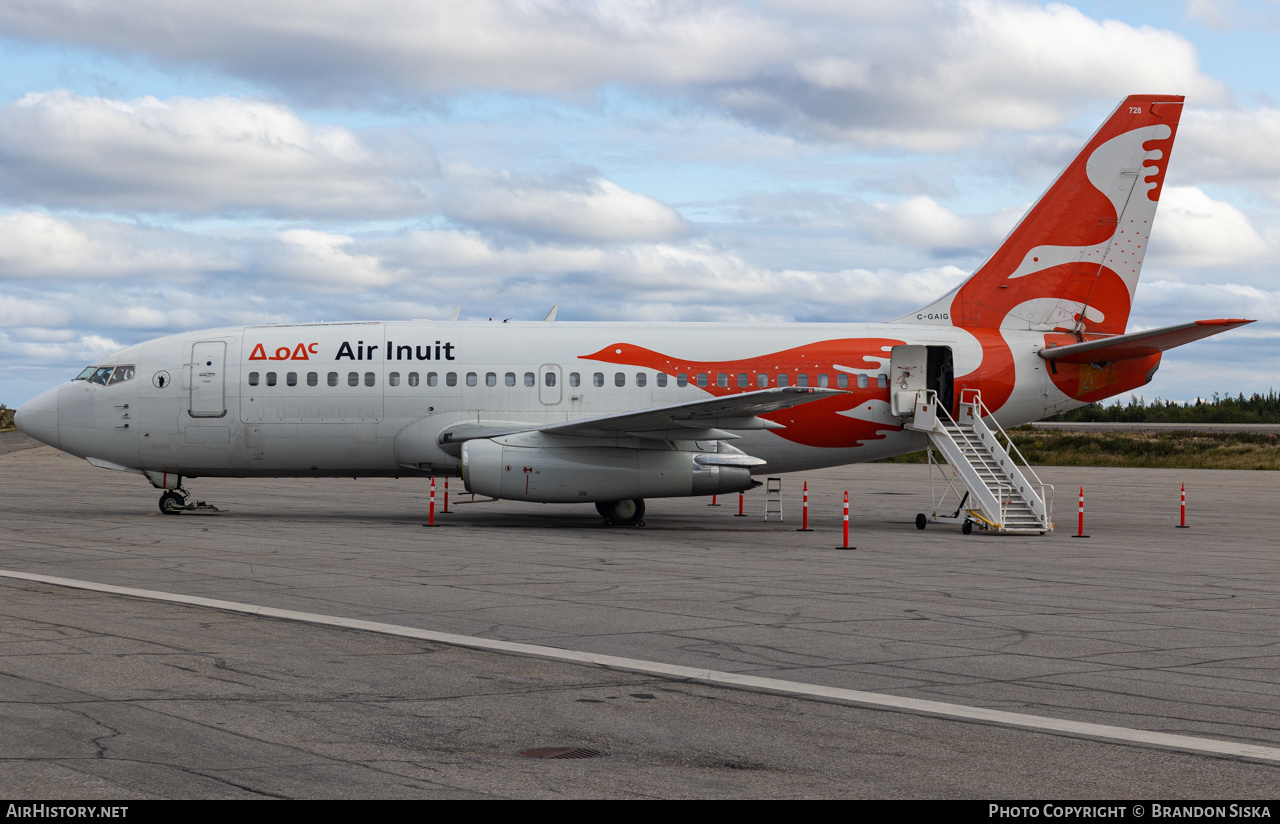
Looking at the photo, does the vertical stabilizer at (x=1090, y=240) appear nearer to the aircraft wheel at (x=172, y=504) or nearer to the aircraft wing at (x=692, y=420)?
the aircraft wing at (x=692, y=420)

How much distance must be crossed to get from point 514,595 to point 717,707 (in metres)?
5.51

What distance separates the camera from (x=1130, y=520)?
26125 millimetres

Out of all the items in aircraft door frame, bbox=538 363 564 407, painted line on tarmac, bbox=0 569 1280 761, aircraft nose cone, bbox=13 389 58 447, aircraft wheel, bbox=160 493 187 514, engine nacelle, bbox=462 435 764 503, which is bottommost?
painted line on tarmac, bbox=0 569 1280 761

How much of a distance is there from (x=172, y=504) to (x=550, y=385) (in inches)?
335

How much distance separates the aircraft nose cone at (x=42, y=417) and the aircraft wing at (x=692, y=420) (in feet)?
34.4

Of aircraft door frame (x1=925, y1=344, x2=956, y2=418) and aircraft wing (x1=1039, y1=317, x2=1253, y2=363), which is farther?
aircraft door frame (x1=925, y1=344, x2=956, y2=418)

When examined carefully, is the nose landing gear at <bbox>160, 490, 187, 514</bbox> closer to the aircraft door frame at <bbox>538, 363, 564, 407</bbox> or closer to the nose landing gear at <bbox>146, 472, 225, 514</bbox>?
the nose landing gear at <bbox>146, 472, 225, 514</bbox>

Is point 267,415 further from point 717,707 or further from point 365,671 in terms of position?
point 717,707

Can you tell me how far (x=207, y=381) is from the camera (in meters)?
23.5

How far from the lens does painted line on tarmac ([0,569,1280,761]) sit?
6809 mm

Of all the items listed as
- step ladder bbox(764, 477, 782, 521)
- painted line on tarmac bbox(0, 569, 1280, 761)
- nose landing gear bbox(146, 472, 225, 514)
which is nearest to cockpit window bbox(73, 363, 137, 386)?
nose landing gear bbox(146, 472, 225, 514)

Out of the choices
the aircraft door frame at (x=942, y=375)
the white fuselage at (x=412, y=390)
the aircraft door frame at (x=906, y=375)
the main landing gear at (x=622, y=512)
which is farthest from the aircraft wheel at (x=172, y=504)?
the aircraft door frame at (x=942, y=375)

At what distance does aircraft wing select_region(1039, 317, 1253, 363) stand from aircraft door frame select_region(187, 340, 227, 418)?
1724 centimetres

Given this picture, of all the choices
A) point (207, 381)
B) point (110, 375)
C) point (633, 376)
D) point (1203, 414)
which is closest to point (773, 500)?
point (633, 376)
